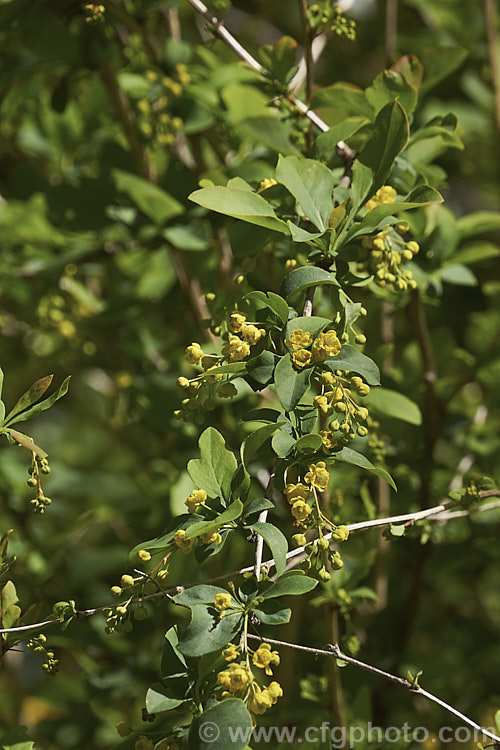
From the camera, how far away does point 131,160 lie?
1038mm

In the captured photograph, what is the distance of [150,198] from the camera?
0.95 metres

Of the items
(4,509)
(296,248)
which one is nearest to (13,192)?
(4,509)

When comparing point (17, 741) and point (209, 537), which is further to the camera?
point (17, 741)

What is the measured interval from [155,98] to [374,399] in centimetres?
46

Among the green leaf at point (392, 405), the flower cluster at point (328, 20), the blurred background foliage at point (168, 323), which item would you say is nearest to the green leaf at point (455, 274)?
the blurred background foliage at point (168, 323)

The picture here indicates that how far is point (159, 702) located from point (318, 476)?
0.19 metres

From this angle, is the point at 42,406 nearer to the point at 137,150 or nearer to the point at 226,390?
the point at 226,390

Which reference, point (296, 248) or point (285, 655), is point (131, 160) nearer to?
point (296, 248)

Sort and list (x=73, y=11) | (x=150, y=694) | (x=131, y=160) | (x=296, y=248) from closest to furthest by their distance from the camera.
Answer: (x=150, y=694) < (x=296, y=248) < (x=73, y=11) < (x=131, y=160)

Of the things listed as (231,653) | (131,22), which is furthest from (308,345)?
(131,22)

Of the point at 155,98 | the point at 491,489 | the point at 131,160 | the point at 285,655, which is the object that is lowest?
the point at 285,655

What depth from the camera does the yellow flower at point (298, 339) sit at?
0.54 metres

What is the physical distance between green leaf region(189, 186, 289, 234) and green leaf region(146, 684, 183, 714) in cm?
34

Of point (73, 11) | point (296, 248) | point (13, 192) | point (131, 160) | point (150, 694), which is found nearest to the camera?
point (150, 694)
